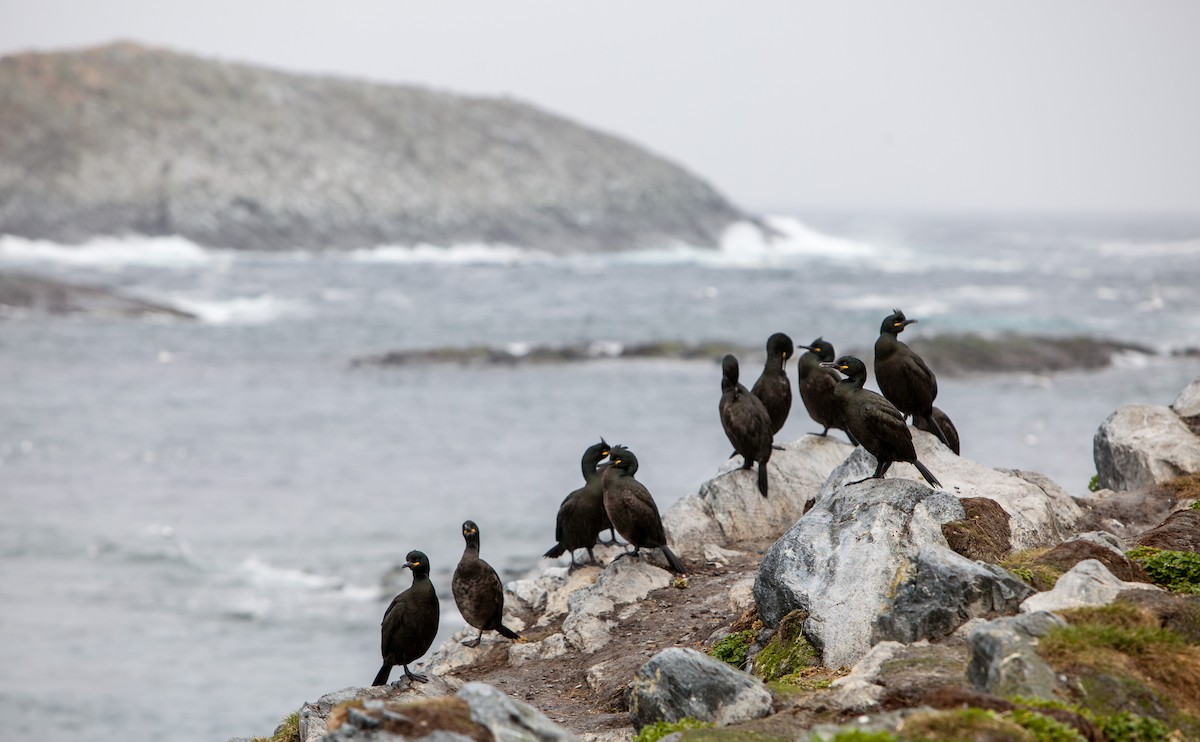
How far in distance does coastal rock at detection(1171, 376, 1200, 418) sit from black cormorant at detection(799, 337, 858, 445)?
534 centimetres

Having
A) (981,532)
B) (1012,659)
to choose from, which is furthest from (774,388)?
(1012,659)

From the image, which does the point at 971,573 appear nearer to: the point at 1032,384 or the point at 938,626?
the point at 938,626

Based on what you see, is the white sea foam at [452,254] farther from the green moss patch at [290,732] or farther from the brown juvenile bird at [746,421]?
the green moss patch at [290,732]

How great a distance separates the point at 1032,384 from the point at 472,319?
37406mm

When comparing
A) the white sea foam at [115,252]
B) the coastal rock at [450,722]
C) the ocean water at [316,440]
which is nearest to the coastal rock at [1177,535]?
the coastal rock at [450,722]

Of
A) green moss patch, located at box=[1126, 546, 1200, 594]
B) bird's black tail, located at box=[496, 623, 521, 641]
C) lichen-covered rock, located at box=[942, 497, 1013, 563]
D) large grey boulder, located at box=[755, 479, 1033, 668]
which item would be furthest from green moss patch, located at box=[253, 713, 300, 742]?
green moss patch, located at box=[1126, 546, 1200, 594]

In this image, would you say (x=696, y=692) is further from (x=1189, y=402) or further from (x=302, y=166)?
(x=302, y=166)

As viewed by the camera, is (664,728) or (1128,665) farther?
(664,728)

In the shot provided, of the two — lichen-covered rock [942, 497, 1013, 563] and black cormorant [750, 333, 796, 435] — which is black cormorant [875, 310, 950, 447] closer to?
lichen-covered rock [942, 497, 1013, 563]

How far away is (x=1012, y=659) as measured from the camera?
7.61 m

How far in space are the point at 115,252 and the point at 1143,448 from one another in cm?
10960

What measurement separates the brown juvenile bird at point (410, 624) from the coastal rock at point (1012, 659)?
18.4 feet

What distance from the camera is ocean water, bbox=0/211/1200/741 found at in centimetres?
2248

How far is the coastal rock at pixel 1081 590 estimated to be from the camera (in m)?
9.04
